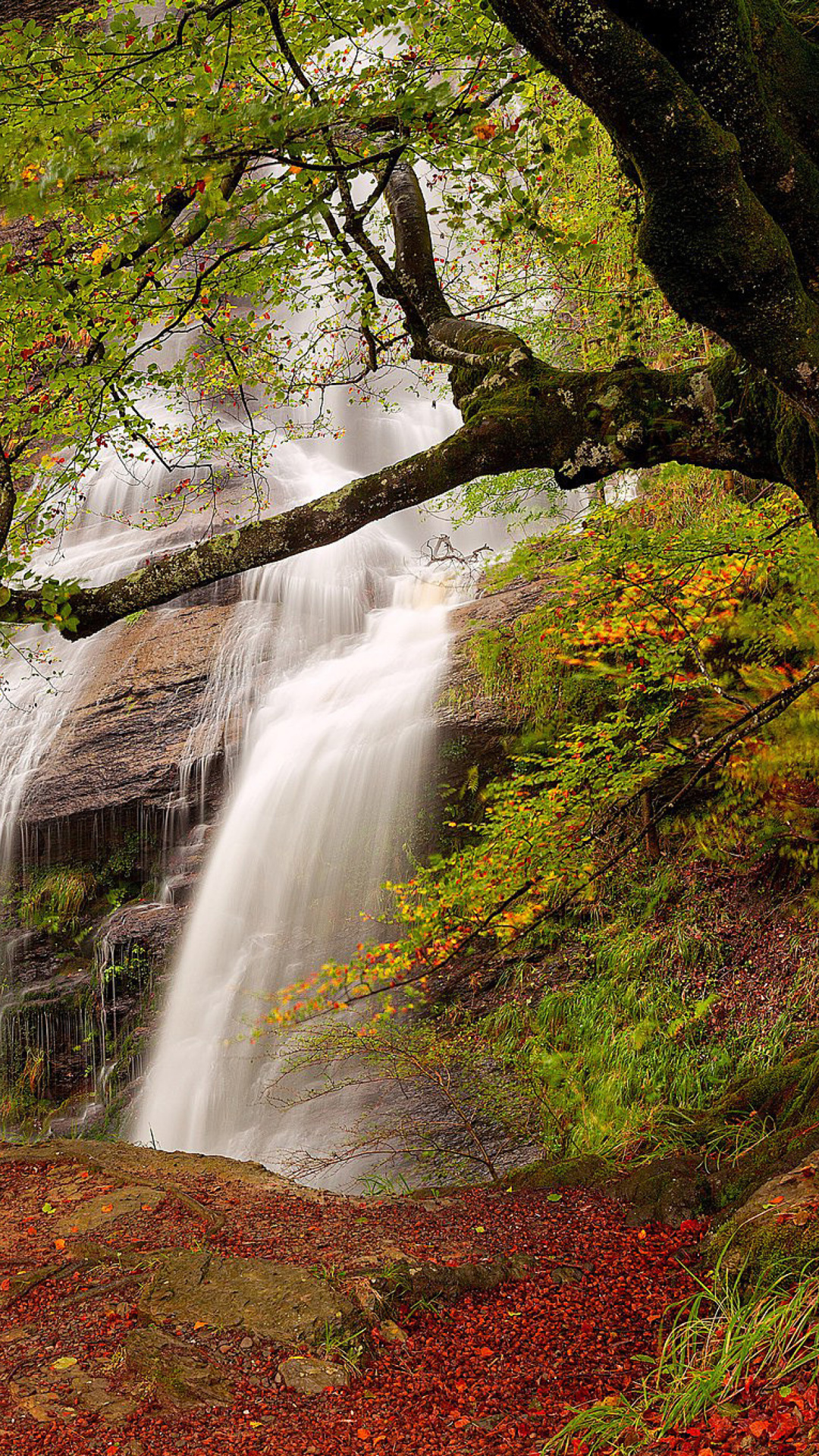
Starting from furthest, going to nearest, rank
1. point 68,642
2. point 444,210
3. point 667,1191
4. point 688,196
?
point 68,642, point 444,210, point 667,1191, point 688,196

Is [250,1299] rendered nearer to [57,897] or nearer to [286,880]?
[286,880]

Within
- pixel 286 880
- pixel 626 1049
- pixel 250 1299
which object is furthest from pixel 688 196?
pixel 286 880

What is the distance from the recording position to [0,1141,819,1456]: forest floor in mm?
2951

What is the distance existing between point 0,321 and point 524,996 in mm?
6120

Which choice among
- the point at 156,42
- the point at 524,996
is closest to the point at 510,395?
the point at 156,42

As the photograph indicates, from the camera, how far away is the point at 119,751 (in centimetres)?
1204

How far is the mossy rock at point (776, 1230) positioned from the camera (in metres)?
2.91

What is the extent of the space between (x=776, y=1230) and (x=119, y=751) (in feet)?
33.9

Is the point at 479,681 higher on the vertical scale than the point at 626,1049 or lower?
higher

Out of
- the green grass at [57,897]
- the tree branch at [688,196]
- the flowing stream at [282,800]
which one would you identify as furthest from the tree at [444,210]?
the green grass at [57,897]

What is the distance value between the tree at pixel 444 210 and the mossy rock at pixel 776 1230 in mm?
2333

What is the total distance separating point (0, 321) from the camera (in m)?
4.91

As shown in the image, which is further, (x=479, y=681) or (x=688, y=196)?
(x=479, y=681)

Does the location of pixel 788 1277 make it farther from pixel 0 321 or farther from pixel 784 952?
pixel 0 321
